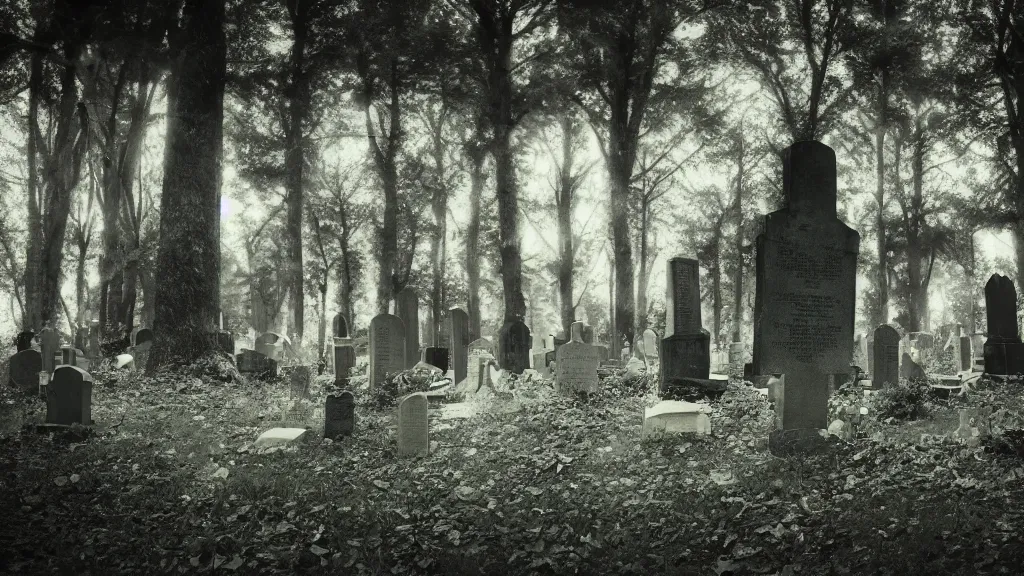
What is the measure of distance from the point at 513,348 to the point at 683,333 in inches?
184

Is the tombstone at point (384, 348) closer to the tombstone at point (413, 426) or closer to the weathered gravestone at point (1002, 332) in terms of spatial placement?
the tombstone at point (413, 426)

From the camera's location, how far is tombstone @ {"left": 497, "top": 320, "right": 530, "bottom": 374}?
14875 mm

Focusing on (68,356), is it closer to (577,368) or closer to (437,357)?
(437,357)

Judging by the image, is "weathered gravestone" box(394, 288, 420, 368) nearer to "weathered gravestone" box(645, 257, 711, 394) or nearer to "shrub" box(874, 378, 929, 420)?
"weathered gravestone" box(645, 257, 711, 394)

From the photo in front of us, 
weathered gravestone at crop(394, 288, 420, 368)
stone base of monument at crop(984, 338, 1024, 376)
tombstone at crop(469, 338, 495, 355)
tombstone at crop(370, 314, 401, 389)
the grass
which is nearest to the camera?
the grass

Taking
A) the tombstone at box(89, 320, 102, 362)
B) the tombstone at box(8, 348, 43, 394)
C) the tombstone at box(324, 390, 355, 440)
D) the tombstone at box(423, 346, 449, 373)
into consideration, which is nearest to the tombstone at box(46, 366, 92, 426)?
the tombstone at box(324, 390, 355, 440)

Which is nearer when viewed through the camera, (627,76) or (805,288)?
(805,288)

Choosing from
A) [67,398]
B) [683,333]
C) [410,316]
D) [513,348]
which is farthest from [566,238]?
[67,398]

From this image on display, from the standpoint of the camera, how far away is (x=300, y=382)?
10250mm

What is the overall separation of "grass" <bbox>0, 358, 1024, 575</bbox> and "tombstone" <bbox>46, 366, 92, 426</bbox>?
41cm

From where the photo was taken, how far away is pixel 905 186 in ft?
84.8

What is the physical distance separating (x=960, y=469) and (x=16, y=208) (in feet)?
143

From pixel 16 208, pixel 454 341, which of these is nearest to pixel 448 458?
pixel 454 341

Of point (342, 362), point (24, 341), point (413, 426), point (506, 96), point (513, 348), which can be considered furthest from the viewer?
point (506, 96)
